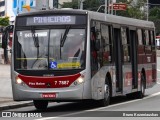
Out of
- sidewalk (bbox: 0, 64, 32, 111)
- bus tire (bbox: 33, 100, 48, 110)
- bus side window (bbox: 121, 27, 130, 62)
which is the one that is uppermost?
bus side window (bbox: 121, 27, 130, 62)

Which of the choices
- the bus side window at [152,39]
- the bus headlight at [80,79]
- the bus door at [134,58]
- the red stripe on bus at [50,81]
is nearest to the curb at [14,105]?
the red stripe on bus at [50,81]

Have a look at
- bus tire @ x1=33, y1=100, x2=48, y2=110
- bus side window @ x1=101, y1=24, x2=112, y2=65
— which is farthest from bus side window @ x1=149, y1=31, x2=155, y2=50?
bus tire @ x1=33, y1=100, x2=48, y2=110

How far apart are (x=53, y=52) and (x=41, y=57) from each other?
0.41 m

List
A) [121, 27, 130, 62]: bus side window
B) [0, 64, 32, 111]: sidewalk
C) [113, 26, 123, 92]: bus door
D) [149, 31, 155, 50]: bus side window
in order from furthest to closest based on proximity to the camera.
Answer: [149, 31, 155, 50]: bus side window
[121, 27, 130, 62]: bus side window
[113, 26, 123, 92]: bus door
[0, 64, 32, 111]: sidewalk

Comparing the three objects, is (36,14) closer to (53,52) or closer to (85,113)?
(53,52)

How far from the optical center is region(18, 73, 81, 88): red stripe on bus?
17125mm

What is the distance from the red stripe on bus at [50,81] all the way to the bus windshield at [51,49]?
0.30m

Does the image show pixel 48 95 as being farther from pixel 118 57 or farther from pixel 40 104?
pixel 118 57

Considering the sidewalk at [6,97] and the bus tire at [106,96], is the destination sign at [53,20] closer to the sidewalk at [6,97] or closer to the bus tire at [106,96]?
the bus tire at [106,96]

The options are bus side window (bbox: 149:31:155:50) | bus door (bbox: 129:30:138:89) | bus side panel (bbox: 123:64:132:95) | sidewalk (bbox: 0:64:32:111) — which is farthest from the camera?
bus side window (bbox: 149:31:155:50)

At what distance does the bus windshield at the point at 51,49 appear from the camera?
56.5 ft

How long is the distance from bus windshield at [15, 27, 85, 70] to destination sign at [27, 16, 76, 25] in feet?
0.81

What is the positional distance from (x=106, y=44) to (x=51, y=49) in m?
2.59

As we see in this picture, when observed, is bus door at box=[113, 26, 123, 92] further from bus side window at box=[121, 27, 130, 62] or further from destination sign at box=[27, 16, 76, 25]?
destination sign at box=[27, 16, 76, 25]
